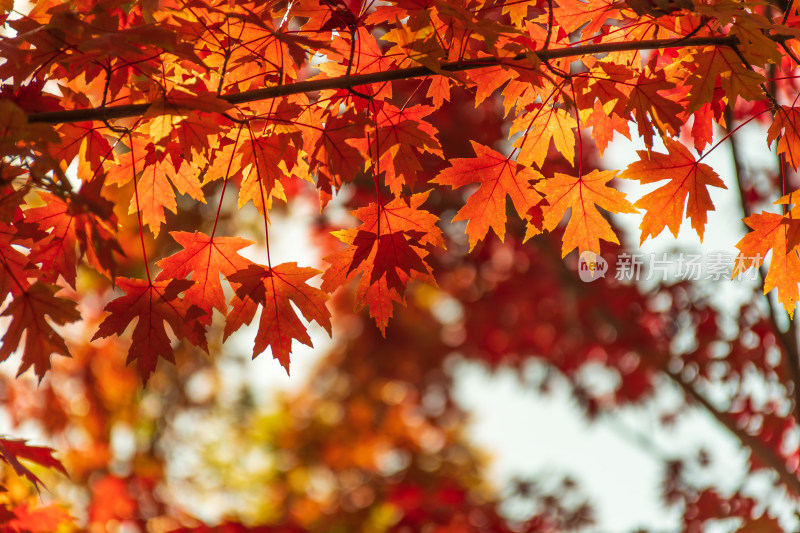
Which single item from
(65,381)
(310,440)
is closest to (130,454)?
(65,381)

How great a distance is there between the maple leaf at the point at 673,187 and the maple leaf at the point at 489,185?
0.25m

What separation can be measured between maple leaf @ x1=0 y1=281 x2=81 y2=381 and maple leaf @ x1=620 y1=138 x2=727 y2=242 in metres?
1.37

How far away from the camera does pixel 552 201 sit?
1.79 meters

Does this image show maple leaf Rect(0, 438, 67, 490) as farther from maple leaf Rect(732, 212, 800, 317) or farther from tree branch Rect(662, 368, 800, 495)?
tree branch Rect(662, 368, 800, 495)

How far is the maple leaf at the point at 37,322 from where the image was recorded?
1441mm

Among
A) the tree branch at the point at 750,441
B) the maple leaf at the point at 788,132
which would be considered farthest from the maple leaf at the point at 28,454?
the tree branch at the point at 750,441

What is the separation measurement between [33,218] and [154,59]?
1.71 feet

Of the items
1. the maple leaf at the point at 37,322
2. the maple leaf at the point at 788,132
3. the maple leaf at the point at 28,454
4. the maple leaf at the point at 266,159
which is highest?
the maple leaf at the point at 266,159

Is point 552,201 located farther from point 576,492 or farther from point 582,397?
point 582,397

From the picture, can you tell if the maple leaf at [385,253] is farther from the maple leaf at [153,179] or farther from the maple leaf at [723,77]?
the maple leaf at [723,77]

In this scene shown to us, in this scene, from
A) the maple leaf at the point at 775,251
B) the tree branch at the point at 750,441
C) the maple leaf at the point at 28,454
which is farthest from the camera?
the tree branch at the point at 750,441

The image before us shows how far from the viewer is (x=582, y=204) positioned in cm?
184

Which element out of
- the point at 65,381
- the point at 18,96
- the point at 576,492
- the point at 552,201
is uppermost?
the point at 65,381

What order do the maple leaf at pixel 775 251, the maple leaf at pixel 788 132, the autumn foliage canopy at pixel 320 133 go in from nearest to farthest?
the autumn foliage canopy at pixel 320 133, the maple leaf at pixel 788 132, the maple leaf at pixel 775 251
